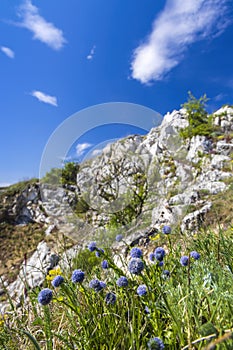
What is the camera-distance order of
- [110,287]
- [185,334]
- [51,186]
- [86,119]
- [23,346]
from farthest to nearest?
[51,186] < [86,119] < [110,287] < [23,346] < [185,334]

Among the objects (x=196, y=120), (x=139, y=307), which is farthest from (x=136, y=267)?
(x=196, y=120)

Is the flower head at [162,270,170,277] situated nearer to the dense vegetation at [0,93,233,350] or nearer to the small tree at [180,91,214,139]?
the dense vegetation at [0,93,233,350]

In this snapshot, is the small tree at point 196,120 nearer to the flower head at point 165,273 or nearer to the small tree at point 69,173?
the small tree at point 69,173

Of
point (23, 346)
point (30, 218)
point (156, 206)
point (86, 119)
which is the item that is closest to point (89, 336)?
point (23, 346)

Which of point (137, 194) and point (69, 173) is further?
point (69, 173)

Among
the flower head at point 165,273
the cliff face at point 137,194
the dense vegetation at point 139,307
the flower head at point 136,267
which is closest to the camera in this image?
the dense vegetation at point 139,307

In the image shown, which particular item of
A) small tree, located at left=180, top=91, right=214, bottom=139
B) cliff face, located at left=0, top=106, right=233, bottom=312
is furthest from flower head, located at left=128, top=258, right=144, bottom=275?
small tree, located at left=180, top=91, right=214, bottom=139

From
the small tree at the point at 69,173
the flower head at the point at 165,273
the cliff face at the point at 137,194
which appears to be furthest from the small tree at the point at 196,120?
the flower head at the point at 165,273

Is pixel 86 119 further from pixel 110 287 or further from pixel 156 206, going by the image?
pixel 110 287

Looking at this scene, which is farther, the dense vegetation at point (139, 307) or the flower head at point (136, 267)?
the flower head at point (136, 267)

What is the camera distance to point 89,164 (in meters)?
4.69

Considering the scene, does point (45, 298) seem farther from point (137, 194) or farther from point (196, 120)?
point (196, 120)

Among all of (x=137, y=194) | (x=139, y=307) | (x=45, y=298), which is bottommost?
(x=139, y=307)

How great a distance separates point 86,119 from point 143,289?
2847mm
